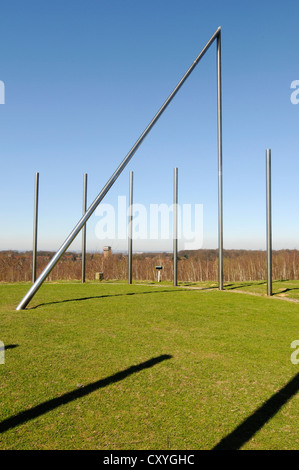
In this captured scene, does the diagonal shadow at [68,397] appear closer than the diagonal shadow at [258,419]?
No

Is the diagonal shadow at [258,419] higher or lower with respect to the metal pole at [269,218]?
lower

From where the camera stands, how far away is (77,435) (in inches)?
98.7

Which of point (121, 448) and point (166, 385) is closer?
point (121, 448)

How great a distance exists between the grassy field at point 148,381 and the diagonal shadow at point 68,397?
11 millimetres

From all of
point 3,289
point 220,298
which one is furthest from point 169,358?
point 3,289

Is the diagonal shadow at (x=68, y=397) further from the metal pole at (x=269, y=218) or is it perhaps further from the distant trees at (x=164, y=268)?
the distant trees at (x=164, y=268)

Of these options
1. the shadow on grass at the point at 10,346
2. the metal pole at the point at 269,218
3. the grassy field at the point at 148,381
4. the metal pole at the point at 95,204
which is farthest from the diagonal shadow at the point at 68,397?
the metal pole at the point at 269,218

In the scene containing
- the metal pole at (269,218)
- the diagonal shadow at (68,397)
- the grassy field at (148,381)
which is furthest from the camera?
the metal pole at (269,218)

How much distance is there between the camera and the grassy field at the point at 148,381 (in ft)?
8.28

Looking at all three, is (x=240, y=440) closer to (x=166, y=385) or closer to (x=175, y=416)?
(x=175, y=416)

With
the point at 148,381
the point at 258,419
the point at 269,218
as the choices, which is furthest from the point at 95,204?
the point at 258,419

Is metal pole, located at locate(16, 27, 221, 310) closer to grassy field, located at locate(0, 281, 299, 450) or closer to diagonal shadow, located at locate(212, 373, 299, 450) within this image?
grassy field, located at locate(0, 281, 299, 450)

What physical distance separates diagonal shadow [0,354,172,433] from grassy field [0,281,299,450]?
0.01m
